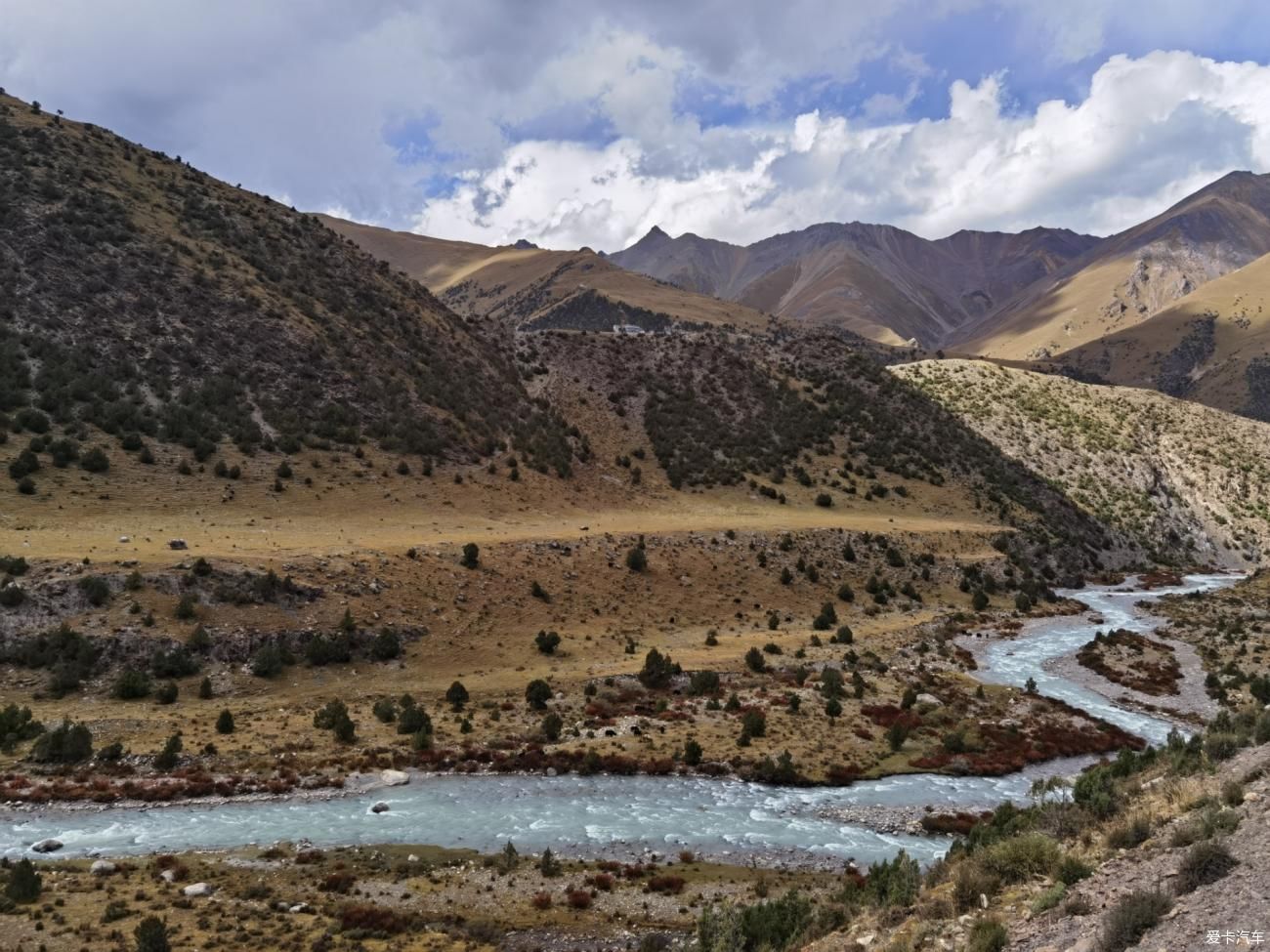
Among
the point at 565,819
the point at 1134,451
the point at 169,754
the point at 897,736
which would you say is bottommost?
the point at 897,736

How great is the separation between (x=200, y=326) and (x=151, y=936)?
6004 cm

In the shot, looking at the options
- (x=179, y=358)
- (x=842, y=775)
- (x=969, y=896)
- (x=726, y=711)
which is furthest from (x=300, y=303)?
(x=969, y=896)

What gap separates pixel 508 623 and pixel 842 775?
20.3m

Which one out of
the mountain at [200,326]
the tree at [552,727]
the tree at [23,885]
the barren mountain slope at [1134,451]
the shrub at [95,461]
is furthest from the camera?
the barren mountain slope at [1134,451]

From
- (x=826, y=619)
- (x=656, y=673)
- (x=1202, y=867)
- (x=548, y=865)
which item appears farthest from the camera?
(x=826, y=619)

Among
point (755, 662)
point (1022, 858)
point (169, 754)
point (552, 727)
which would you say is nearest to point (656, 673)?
point (755, 662)

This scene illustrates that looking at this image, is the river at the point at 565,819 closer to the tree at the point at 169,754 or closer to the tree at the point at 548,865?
the tree at the point at 548,865

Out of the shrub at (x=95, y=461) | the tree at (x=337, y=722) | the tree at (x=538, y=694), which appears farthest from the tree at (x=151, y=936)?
the shrub at (x=95, y=461)

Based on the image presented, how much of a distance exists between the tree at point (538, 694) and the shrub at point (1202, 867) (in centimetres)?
2567

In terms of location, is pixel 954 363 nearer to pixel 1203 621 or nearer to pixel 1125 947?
pixel 1203 621

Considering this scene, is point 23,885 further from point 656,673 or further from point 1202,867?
point 656,673

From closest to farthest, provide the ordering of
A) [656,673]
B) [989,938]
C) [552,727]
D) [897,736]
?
[989,938] → [552,727] → [897,736] → [656,673]

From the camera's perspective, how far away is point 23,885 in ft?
55.2

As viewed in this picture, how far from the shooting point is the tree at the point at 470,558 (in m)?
45.0
